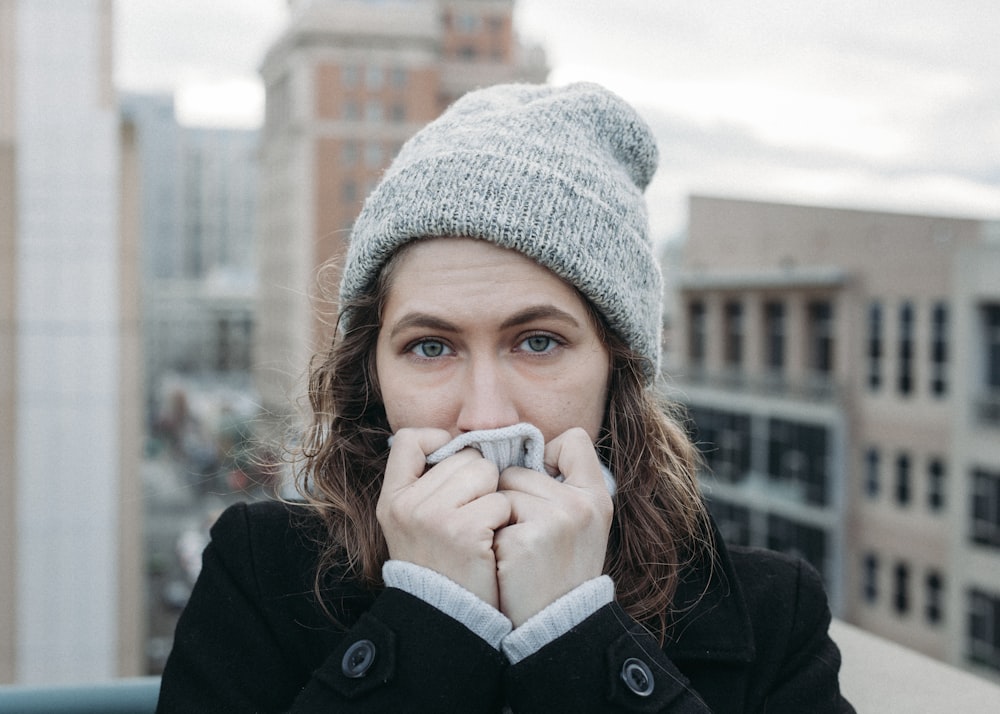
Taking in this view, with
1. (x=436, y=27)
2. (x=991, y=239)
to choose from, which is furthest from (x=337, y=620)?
(x=436, y=27)

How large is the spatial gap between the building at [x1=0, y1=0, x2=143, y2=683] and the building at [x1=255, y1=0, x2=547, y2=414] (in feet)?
99.9

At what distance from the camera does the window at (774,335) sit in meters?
23.7

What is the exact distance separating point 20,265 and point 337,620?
10.1 m

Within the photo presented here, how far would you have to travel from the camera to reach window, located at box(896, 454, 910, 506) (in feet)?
66.1

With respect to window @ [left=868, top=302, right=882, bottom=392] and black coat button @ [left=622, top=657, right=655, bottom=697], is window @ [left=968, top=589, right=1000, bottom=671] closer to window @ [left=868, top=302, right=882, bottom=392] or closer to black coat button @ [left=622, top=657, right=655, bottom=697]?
window @ [left=868, top=302, right=882, bottom=392]

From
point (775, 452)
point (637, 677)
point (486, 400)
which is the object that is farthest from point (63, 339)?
point (775, 452)

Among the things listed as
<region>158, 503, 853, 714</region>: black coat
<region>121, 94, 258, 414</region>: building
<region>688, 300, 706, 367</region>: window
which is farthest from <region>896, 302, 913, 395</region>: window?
<region>121, 94, 258, 414</region>: building

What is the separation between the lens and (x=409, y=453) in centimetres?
141

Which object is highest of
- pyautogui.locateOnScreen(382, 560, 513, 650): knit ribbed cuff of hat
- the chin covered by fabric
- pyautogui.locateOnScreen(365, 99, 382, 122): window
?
pyautogui.locateOnScreen(365, 99, 382, 122): window

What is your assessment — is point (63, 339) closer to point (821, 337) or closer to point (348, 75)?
point (821, 337)

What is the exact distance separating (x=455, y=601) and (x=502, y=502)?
0.15 m

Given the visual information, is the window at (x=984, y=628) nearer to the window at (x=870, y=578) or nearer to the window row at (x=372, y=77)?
the window at (x=870, y=578)

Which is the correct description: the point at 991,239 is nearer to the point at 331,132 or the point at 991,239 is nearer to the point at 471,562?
the point at 471,562

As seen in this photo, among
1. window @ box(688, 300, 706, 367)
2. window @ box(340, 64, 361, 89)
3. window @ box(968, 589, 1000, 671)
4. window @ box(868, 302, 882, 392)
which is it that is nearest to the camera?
window @ box(968, 589, 1000, 671)
